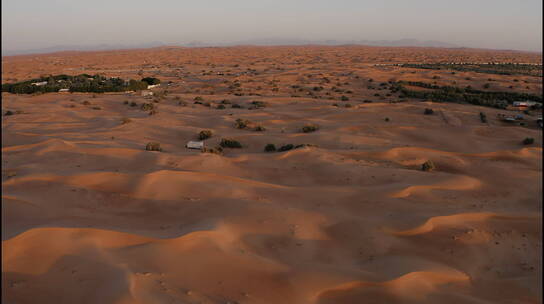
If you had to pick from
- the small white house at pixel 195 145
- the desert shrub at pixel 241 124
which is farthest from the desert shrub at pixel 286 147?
the desert shrub at pixel 241 124

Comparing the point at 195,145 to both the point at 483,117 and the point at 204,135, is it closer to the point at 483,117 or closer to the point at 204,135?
the point at 204,135

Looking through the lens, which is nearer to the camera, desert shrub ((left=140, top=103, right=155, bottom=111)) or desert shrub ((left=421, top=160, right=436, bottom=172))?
desert shrub ((left=421, top=160, right=436, bottom=172))

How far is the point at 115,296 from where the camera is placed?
3988 millimetres

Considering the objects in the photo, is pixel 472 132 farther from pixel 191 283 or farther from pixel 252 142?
pixel 191 283

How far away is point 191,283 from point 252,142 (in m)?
8.11

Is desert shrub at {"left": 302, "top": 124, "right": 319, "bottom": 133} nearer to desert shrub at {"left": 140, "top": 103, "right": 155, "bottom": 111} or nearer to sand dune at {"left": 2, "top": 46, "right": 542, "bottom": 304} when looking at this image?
sand dune at {"left": 2, "top": 46, "right": 542, "bottom": 304}

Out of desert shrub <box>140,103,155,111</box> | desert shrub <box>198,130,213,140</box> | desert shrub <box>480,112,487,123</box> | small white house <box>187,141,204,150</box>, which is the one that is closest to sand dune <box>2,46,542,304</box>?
desert shrub <box>198,130,213,140</box>

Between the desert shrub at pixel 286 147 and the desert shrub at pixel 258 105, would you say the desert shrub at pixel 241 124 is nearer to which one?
the desert shrub at pixel 286 147

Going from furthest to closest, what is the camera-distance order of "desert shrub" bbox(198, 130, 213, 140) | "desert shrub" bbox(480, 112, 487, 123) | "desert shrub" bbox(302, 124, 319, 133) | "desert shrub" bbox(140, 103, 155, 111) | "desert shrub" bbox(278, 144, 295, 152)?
"desert shrub" bbox(140, 103, 155, 111), "desert shrub" bbox(480, 112, 487, 123), "desert shrub" bbox(302, 124, 319, 133), "desert shrub" bbox(198, 130, 213, 140), "desert shrub" bbox(278, 144, 295, 152)

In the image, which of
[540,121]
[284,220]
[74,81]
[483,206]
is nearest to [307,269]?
[284,220]

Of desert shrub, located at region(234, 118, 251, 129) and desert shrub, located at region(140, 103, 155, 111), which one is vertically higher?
desert shrub, located at region(140, 103, 155, 111)

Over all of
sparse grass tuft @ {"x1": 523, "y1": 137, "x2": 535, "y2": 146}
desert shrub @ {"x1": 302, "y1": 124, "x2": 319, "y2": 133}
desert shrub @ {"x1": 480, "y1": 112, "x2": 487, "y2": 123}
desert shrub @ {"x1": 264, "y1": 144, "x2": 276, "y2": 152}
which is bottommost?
desert shrub @ {"x1": 264, "y1": 144, "x2": 276, "y2": 152}

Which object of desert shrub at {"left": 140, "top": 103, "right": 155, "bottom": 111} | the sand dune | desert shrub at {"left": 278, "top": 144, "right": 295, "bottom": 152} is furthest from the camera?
desert shrub at {"left": 140, "top": 103, "right": 155, "bottom": 111}

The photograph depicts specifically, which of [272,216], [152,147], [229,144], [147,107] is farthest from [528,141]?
[147,107]
